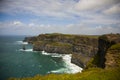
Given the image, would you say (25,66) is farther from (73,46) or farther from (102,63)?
(73,46)

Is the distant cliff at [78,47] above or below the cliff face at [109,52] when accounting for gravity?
below

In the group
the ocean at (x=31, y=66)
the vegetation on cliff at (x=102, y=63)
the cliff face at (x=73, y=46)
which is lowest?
the ocean at (x=31, y=66)

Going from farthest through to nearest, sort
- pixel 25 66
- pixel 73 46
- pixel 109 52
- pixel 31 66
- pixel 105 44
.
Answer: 1. pixel 73 46
2. pixel 31 66
3. pixel 25 66
4. pixel 105 44
5. pixel 109 52

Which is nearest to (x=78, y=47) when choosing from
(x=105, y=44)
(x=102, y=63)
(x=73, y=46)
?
(x=73, y=46)

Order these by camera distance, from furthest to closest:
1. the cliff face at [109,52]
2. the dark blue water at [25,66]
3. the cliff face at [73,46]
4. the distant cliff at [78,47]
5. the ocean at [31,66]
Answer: the cliff face at [73,46] < the distant cliff at [78,47] < the ocean at [31,66] < the dark blue water at [25,66] < the cliff face at [109,52]

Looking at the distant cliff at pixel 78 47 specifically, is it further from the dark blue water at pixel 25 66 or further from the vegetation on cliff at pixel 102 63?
the dark blue water at pixel 25 66

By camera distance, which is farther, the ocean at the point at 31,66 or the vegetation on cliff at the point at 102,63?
the ocean at the point at 31,66

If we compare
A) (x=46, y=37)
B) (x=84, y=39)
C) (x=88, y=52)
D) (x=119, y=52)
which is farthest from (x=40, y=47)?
(x=119, y=52)

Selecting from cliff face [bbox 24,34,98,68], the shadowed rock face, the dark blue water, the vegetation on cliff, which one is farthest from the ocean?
the shadowed rock face

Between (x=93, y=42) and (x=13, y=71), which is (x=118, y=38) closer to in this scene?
(x=13, y=71)

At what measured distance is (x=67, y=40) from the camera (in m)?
115

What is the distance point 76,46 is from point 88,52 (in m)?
12.9

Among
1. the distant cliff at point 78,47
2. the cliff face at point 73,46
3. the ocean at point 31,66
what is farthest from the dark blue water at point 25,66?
the cliff face at point 73,46

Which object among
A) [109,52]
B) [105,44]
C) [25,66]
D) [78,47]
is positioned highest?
[105,44]
